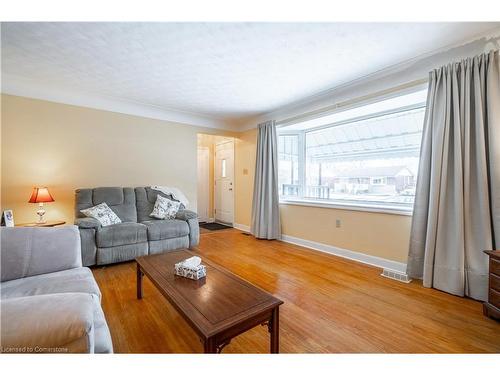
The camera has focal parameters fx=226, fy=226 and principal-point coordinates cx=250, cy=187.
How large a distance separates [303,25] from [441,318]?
2606 mm

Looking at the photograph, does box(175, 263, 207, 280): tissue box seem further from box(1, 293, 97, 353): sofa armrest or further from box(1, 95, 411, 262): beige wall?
box(1, 95, 411, 262): beige wall

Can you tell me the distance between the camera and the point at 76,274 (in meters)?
1.59

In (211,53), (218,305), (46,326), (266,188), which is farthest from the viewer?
(266,188)

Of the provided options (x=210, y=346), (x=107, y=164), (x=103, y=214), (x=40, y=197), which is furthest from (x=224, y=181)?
(x=210, y=346)

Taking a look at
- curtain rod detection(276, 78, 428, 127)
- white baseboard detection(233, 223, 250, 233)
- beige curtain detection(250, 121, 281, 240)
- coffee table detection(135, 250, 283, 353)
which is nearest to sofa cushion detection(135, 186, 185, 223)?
beige curtain detection(250, 121, 281, 240)

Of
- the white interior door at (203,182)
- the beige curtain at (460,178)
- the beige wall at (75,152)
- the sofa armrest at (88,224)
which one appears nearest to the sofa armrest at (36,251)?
the sofa armrest at (88,224)

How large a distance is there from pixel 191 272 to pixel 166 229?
1.74m

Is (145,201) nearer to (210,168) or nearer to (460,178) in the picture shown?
(210,168)

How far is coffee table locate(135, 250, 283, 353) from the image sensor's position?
1.06m

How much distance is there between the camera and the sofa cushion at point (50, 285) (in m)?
1.34

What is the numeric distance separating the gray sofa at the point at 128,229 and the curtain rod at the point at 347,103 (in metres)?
2.30

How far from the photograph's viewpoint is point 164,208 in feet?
11.7

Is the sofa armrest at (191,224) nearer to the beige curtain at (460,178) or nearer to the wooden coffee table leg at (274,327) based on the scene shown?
the wooden coffee table leg at (274,327)
